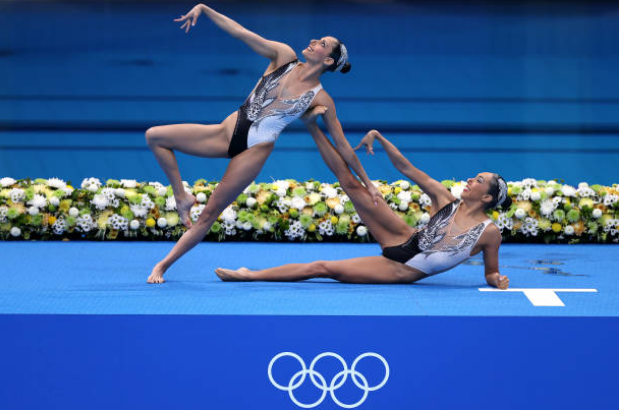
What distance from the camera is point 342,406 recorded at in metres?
3.06

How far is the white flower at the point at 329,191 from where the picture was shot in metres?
6.15

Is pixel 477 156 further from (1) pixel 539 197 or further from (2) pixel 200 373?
(2) pixel 200 373

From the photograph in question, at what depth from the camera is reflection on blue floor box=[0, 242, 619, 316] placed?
3266 millimetres

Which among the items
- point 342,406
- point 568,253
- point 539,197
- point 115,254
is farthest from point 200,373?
point 539,197

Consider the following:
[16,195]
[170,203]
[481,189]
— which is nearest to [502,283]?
[481,189]

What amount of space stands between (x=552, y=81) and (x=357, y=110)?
2.43 meters

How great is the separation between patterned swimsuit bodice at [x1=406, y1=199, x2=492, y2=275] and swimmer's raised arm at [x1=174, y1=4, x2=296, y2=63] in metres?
1.20

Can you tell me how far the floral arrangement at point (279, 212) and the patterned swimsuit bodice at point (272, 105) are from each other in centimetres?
196

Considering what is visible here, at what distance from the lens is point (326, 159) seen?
4.28 metres

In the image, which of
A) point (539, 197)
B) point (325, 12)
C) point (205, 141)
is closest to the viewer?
point (205, 141)

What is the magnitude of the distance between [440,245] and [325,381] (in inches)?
46.2

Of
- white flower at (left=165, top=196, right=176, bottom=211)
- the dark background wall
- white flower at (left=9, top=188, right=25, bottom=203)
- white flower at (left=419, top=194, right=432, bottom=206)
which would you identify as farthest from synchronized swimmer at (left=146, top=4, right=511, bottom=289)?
the dark background wall

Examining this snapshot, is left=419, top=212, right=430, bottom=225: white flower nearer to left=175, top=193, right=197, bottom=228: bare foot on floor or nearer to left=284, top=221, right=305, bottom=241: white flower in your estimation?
left=284, top=221, right=305, bottom=241: white flower

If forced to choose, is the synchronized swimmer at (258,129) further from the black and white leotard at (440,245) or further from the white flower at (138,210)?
the white flower at (138,210)
